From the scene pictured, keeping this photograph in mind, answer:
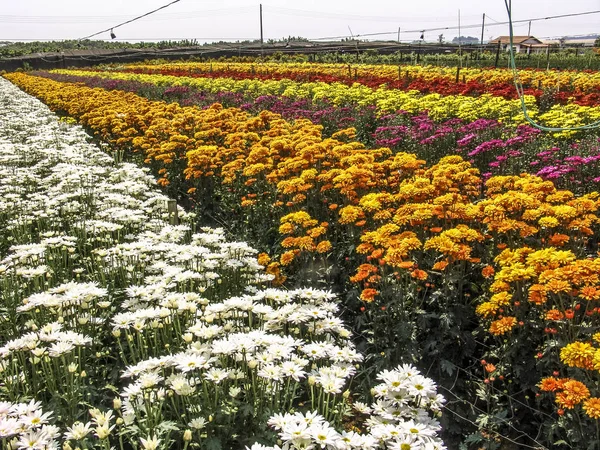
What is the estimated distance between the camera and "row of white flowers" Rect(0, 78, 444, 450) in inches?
88.6

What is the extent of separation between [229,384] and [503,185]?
2.98m

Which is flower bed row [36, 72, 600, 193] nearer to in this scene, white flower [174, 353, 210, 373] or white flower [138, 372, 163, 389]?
white flower [174, 353, 210, 373]

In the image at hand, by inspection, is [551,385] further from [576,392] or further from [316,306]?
[316,306]

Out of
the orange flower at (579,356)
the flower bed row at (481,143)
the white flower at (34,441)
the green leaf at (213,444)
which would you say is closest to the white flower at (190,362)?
Result: the green leaf at (213,444)

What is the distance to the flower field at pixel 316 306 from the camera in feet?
8.25

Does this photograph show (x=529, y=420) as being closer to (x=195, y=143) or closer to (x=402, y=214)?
(x=402, y=214)

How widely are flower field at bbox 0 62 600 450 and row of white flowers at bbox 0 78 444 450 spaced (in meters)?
0.02

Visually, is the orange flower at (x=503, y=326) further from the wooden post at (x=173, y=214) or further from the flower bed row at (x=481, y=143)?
the wooden post at (x=173, y=214)

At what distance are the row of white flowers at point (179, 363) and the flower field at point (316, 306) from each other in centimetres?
2

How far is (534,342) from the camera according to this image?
11.0 ft

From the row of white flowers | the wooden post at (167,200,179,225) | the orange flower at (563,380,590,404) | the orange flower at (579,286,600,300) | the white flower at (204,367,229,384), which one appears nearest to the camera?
the row of white flowers

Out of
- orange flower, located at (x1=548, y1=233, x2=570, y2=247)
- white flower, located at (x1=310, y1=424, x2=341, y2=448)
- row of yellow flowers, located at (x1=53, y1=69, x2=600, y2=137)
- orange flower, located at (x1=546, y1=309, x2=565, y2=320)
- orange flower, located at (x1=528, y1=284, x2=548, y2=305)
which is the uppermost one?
row of yellow flowers, located at (x1=53, y1=69, x2=600, y2=137)

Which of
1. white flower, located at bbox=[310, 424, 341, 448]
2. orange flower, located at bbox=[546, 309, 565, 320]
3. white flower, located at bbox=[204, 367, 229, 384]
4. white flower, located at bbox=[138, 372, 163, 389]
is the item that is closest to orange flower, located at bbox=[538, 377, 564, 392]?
orange flower, located at bbox=[546, 309, 565, 320]

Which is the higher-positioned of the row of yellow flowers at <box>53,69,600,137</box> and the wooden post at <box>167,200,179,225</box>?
the row of yellow flowers at <box>53,69,600,137</box>
